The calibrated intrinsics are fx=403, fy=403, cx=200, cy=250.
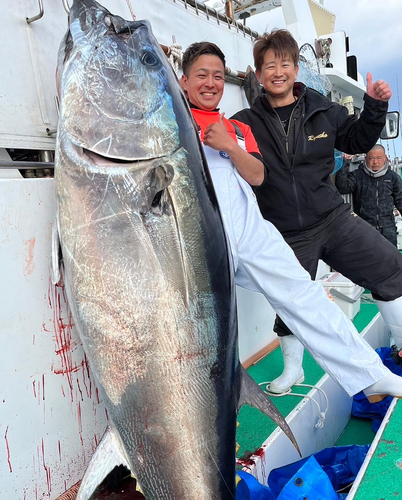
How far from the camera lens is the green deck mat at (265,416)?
231 cm

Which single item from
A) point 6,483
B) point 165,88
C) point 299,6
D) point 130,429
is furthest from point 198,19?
point 299,6

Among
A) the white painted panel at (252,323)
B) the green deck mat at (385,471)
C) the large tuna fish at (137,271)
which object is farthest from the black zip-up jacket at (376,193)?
the large tuna fish at (137,271)

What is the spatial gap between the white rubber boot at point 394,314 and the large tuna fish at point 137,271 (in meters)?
1.73

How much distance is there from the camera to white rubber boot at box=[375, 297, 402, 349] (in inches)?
105

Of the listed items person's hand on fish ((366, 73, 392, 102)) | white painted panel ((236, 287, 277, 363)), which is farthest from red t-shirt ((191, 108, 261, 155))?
white painted panel ((236, 287, 277, 363))

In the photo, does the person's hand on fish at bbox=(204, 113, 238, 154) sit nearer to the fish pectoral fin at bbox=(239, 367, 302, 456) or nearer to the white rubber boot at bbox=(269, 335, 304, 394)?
the fish pectoral fin at bbox=(239, 367, 302, 456)

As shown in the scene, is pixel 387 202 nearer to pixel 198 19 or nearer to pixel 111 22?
pixel 198 19

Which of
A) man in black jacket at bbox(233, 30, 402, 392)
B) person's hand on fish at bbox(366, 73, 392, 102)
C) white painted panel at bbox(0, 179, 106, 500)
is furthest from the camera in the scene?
man in black jacket at bbox(233, 30, 402, 392)

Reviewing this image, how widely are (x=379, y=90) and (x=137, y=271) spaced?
2.10m

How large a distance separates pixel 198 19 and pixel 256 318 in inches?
96.1

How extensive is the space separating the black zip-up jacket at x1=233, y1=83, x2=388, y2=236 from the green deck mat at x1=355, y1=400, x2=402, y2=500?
1390 millimetres

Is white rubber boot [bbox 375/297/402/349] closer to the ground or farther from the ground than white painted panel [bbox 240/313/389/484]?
farther from the ground

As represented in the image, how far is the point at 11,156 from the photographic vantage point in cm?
165

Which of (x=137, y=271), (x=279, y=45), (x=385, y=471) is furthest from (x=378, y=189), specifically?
(x=137, y=271)
